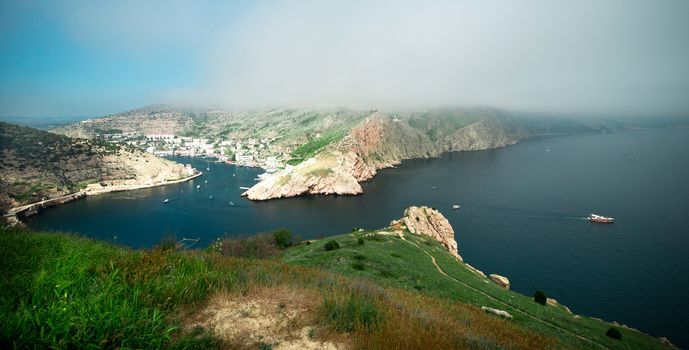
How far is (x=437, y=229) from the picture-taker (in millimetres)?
68812

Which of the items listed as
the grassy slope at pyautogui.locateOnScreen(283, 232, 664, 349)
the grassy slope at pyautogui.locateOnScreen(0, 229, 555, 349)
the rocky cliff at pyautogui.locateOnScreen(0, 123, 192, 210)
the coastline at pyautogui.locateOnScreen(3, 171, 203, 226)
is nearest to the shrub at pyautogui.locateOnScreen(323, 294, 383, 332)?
the grassy slope at pyautogui.locateOnScreen(0, 229, 555, 349)

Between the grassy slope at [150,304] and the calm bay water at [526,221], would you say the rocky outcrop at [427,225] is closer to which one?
the calm bay water at [526,221]

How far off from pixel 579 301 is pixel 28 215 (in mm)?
144974

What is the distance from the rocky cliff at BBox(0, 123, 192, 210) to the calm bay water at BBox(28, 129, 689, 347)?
11.3m

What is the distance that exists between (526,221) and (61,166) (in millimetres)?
171037

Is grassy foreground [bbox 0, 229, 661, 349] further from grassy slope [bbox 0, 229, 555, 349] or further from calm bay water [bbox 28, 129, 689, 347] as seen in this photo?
calm bay water [bbox 28, 129, 689, 347]

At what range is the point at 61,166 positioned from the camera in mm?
135125

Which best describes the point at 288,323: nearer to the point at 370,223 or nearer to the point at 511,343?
the point at 511,343

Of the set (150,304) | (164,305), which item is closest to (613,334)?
(164,305)

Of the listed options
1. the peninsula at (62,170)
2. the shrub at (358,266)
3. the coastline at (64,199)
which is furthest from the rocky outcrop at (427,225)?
the peninsula at (62,170)

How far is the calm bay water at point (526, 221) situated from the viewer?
2482 inches

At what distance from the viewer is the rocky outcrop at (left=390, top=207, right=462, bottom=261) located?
6512cm

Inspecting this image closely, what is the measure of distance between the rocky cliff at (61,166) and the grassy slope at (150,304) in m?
130

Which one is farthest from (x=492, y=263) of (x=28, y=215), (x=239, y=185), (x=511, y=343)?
(x=28, y=215)
